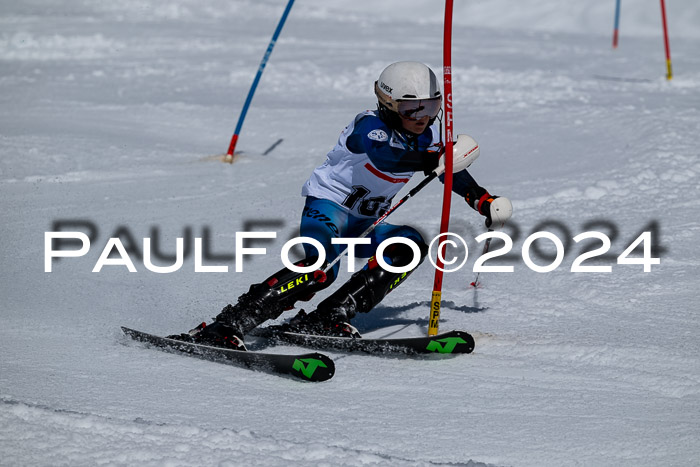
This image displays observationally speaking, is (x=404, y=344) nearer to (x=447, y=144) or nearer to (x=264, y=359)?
(x=264, y=359)

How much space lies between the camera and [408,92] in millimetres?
3795

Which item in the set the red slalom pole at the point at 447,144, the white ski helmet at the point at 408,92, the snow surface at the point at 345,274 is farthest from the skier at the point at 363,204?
the snow surface at the point at 345,274

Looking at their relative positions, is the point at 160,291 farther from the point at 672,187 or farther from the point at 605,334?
the point at 672,187

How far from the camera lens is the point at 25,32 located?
14.2 metres

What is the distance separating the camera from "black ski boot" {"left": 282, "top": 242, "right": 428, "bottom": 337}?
13.3 ft

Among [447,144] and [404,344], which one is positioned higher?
[447,144]

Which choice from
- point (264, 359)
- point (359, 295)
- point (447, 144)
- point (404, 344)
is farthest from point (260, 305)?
point (447, 144)

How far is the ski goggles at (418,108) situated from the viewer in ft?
12.5

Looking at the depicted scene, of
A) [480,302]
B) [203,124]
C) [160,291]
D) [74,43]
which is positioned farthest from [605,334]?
[74,43]

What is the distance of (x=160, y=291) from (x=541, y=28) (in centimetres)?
1581

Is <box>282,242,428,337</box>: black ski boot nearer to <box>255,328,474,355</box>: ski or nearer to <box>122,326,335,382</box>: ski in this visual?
<box>255,328,474,355</box>: ski

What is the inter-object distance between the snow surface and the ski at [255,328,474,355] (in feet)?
0.20

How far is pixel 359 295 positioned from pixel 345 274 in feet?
4.81

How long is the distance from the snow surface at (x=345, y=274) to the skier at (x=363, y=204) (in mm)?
237
